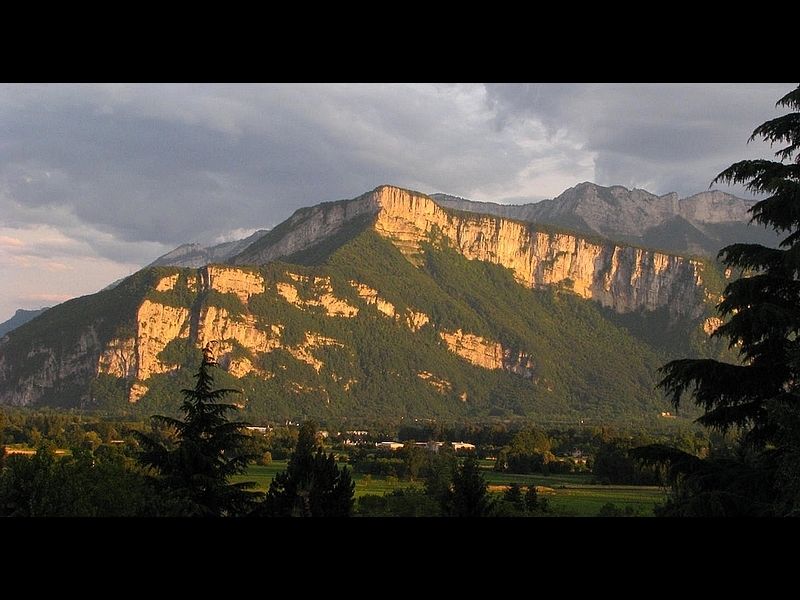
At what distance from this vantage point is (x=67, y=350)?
12669 cm

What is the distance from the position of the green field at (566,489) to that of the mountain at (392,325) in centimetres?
8117

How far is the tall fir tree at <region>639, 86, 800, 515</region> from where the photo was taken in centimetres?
607

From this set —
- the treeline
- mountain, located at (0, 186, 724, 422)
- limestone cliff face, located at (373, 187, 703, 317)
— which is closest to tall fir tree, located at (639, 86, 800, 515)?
the treeline

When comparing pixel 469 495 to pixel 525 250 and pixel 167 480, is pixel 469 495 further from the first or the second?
pixel 525 250

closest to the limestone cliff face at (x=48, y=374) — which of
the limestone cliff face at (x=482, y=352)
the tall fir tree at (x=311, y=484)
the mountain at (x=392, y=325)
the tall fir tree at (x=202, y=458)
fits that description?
the mountain at (x=392, y=325)

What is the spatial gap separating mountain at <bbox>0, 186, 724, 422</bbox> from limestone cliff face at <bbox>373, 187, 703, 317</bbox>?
1.22ft

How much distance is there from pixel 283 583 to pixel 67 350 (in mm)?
139619

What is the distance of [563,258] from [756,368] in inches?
6922

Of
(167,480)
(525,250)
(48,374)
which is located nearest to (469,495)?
(167,480)

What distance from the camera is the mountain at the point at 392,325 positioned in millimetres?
Result: 126875

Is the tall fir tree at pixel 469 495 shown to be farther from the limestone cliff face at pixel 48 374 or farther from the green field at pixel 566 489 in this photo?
the limestone cliff face at pixel 48 374

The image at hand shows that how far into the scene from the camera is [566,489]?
34.3 meters
